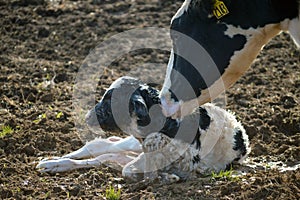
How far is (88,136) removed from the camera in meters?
7.57

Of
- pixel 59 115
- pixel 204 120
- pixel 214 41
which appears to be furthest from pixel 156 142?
pixel 59 115

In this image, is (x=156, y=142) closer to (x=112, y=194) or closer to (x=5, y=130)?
(x=112, y=194)

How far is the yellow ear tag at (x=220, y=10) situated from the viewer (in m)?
5.51

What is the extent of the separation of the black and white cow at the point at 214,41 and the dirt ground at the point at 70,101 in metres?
0.84

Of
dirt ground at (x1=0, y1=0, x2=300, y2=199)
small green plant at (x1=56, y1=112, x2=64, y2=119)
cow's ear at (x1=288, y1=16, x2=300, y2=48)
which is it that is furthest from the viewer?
small green plant at (x1=56, y1=112, x2=64, y2=119)

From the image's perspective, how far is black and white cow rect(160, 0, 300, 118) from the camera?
5.45 metres

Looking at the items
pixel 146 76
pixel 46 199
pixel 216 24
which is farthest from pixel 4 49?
pixel 216 24

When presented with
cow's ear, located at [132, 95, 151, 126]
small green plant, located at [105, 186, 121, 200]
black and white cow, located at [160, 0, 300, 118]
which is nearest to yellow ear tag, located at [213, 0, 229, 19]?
black and white cow, located at [160, 0, 300, 118]

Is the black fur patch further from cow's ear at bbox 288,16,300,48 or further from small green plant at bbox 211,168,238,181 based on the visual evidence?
cow's ear at bbox 288,16,300,48

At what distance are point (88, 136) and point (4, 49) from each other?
297 centimetres

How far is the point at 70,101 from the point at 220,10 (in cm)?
330

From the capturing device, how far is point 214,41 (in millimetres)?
5688

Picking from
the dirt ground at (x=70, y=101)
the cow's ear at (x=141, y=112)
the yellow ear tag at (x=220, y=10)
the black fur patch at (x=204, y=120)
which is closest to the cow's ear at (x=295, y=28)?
the yellow ear tag at (x=220, y=10)

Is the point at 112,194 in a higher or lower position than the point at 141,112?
lower
